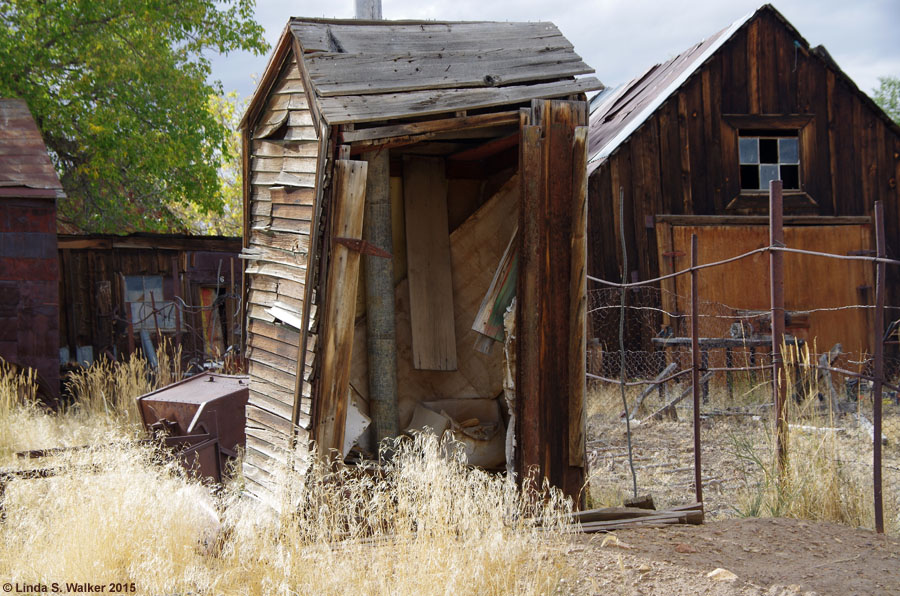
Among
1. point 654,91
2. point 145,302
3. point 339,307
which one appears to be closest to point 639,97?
point 654,91

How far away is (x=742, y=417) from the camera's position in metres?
9.92

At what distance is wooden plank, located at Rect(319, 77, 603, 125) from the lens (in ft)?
18.1

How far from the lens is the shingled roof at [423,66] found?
5.69 meters

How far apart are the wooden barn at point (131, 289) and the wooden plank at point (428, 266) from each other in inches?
306

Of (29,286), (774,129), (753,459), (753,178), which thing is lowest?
(753,459)

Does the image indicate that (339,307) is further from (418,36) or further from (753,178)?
(753,178)

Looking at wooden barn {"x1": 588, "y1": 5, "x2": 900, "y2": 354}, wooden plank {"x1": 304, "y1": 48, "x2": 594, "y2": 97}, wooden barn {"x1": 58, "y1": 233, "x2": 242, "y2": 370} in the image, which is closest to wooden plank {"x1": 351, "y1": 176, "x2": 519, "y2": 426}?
wooden plank {"x1": 304, "y1": 48, "x2": 594, "y2": 97}

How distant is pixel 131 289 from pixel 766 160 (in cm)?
1137

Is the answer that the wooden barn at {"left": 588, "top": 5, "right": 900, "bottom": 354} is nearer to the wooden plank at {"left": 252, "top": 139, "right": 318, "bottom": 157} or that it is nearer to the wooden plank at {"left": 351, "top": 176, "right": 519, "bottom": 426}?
the wooden plank at {"left": 351, "top": 176, "right": 519, "bottom": 426}

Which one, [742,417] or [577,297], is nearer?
[577,297]

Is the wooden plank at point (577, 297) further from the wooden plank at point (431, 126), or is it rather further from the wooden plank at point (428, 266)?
the wooden plank at point (428, 266)

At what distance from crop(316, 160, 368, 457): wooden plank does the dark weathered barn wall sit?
6833 millimetres

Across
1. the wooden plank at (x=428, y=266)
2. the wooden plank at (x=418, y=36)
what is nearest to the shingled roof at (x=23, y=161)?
the wooden plank at (x=428, y=266)

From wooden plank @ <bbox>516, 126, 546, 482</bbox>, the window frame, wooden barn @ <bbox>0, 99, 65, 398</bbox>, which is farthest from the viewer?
the window frame
